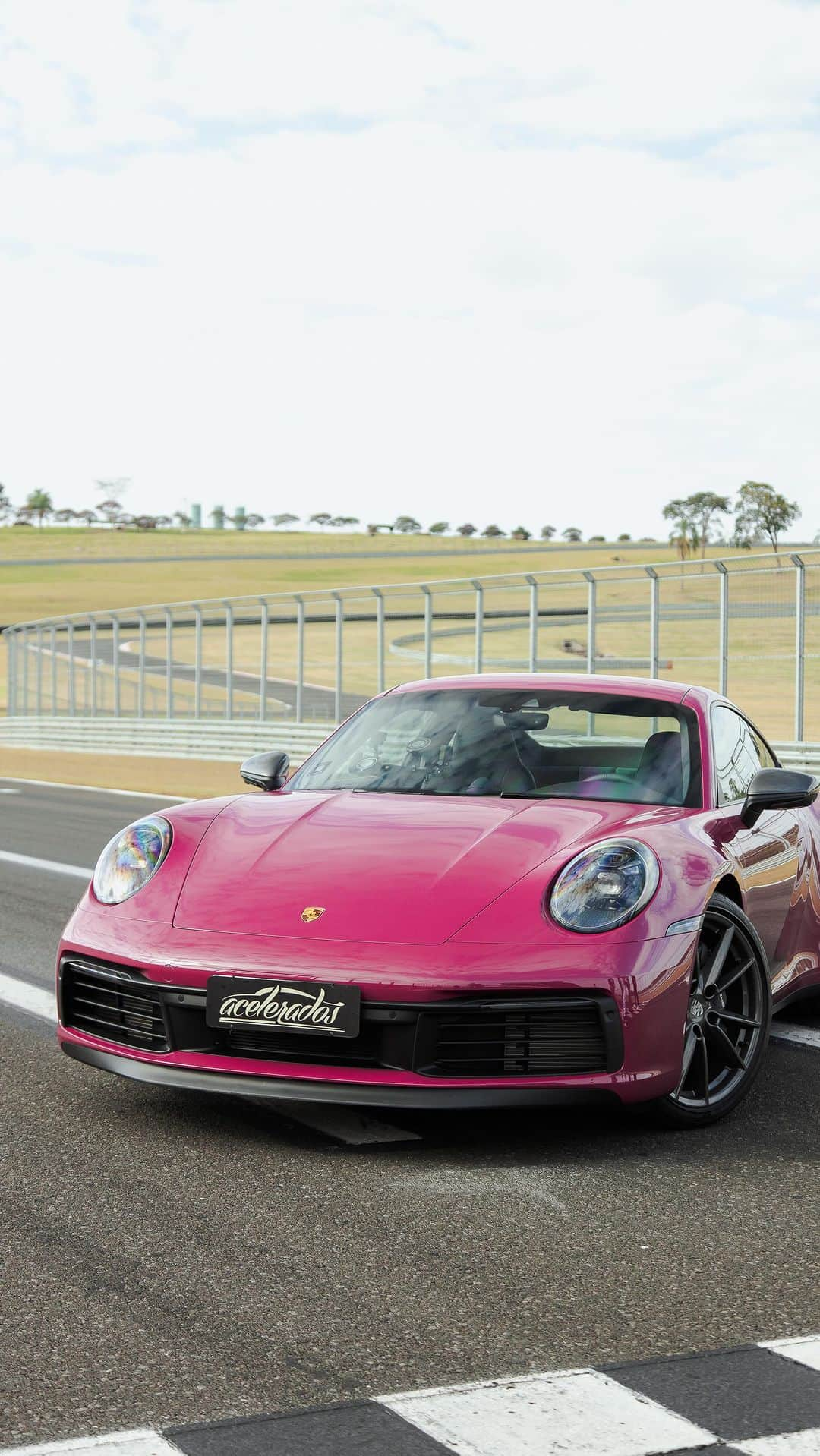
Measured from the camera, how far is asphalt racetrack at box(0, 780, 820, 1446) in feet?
10.1

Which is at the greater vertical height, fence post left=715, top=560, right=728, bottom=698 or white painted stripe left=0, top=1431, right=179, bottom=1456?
fence post left=715, top=560, right=728, bottom=698

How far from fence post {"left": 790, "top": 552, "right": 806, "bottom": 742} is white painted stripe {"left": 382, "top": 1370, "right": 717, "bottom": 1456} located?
1636 centimetres

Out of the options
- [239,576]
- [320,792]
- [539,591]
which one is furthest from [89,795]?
[239,576]

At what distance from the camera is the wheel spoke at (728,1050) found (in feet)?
16.3

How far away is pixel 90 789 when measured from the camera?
22.2 meters

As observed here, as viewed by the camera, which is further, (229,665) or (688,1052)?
(229,665)

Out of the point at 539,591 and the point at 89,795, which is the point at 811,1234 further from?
the point at 539,591

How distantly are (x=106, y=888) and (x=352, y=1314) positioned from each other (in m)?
2.06

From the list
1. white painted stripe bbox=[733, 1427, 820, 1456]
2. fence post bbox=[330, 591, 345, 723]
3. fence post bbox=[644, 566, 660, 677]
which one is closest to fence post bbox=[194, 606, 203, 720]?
fence post bbox=[330, 591, 345, 723]

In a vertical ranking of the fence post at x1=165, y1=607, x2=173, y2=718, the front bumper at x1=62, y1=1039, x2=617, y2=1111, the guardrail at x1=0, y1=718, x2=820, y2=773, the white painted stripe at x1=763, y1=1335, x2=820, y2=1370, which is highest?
the front bumper at x1=62, y1=1039, x2=617, y2=1111

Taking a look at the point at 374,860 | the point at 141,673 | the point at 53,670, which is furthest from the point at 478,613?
the point at 374,860

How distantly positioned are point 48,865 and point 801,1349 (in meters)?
9.15

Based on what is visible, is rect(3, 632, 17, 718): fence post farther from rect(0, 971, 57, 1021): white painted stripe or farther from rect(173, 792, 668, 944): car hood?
rect(173, 792, 668, 944): car hood

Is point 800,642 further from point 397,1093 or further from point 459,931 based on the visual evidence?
point 397,1093
